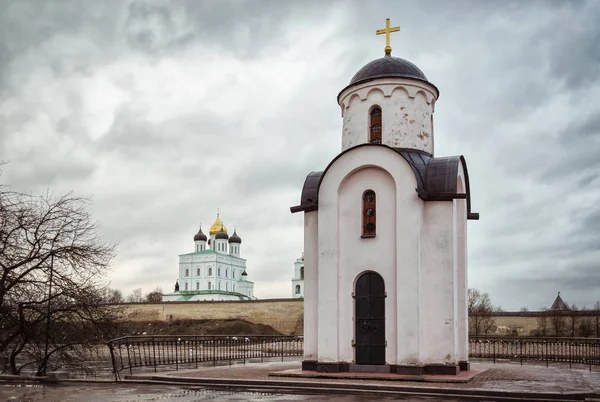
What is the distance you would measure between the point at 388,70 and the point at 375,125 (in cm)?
168

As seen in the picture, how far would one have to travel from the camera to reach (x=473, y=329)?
161 ft

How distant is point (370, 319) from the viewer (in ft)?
54.6

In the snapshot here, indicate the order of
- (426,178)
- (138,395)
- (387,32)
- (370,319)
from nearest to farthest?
1. (138,395)
2. (370,319)
3. (426,178)
4. (387,32)

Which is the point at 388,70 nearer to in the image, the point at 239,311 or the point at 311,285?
the point at 311,285

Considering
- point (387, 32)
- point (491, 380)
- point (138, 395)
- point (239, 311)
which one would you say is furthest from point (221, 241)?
point (138, 395)

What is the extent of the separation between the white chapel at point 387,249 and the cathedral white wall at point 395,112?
30 millimetres

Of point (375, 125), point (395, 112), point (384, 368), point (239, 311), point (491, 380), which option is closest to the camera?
point (491, 380)

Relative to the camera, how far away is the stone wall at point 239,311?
6247 centimetres

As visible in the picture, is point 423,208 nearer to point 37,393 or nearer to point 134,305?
point 37,393

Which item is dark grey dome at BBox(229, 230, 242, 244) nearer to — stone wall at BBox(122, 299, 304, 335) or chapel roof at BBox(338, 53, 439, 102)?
stone wall at BBox(122, 299, 304, 335)

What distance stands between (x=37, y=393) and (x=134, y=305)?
62.3 meters

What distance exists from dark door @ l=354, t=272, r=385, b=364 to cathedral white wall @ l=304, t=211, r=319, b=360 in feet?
4.22

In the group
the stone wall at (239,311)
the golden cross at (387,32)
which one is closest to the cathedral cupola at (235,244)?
the stone wall at (239,311)

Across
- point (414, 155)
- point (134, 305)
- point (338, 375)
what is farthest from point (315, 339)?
point (134, 305)
